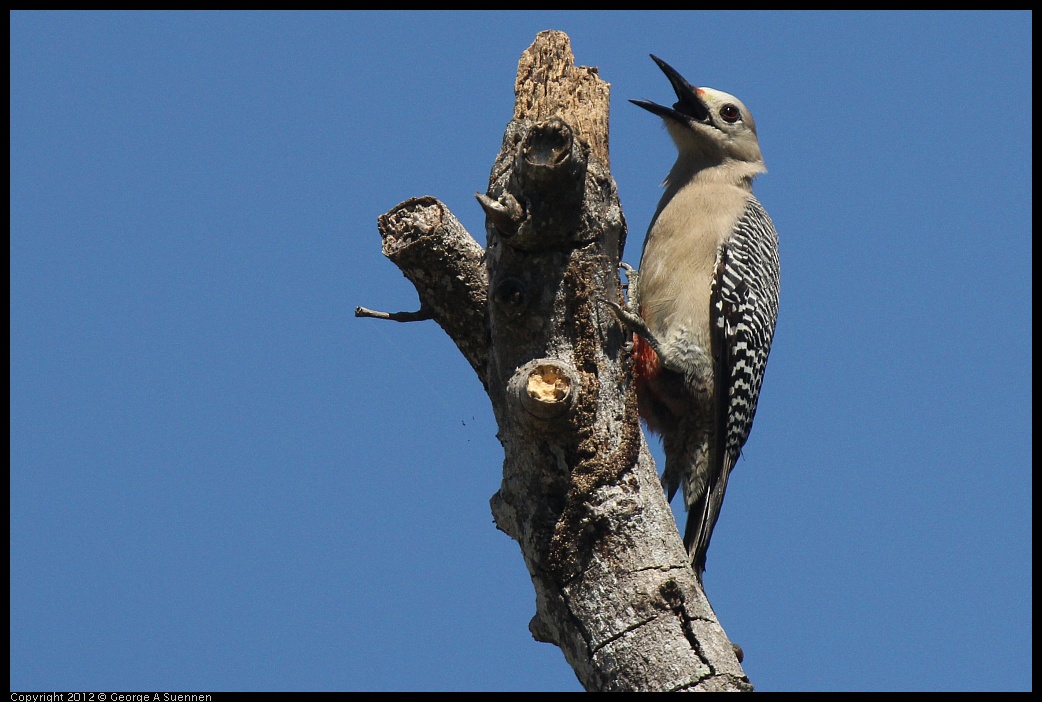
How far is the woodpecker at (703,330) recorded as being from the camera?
6734 millimetres

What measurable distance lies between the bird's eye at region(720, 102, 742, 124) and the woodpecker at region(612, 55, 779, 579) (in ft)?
2.12

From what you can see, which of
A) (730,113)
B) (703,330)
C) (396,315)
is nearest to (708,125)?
(730,113)

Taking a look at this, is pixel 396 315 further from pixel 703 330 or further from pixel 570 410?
pixel 703 330

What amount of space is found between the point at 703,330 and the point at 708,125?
2.25 metres

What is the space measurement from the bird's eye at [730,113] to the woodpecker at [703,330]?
0.65m

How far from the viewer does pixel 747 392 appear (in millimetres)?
7160

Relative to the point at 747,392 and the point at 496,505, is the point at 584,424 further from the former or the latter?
the point at 747,392

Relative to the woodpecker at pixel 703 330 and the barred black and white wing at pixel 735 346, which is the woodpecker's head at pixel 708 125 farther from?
the barred black and white wing at pixel 735 346

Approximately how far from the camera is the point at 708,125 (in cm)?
828

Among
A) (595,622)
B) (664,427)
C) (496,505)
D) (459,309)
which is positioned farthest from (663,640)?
(664,427)

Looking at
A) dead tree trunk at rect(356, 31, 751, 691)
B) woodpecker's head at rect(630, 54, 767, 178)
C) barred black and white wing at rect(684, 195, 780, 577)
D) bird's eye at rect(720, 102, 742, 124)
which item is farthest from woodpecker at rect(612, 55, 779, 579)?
dead tree trunk at rect(356, 31, 751, 691)

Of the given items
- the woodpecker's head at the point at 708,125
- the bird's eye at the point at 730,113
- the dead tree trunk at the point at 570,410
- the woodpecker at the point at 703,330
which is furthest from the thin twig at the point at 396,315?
the bird's eye at the point at 730,113

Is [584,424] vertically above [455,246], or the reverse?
[455,246]
